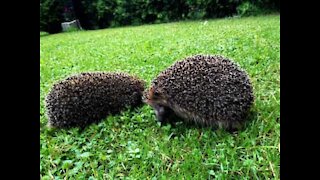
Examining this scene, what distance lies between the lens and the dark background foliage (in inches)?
676

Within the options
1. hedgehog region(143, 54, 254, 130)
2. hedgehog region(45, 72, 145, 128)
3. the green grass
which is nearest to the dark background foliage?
the green grass

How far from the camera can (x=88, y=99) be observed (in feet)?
13.1

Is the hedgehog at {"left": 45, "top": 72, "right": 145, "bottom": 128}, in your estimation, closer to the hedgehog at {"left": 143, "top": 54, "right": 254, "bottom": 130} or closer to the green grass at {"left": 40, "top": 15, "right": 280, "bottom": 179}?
the green grass at {"left": 40, "top": 15, "right": 280, "bottom": 179}

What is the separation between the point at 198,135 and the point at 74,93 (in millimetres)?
1565

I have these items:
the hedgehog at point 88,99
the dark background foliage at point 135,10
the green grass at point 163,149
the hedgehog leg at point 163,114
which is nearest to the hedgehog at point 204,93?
the hedgehog leg at point 163,114

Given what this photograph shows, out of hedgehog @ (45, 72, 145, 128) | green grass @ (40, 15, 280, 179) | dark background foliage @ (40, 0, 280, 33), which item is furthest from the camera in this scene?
dark background foliage @ (40, 0, 280, 33)

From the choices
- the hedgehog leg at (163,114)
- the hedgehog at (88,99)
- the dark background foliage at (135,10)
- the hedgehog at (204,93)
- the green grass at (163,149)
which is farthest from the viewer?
the dark background foliage at (135,10)

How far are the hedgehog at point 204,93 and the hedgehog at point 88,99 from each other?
0.54 metres

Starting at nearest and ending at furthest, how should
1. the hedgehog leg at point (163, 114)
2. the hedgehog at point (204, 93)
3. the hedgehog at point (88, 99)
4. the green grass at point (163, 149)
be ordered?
1. the green grass at point (163, 149)
2. the hedgehog at point (204, 93)
3. the hedgehog leg at point (163, 114)
4. the hedgehog at point (88, 99)

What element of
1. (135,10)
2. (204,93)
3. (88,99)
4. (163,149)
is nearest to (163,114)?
(204,93)

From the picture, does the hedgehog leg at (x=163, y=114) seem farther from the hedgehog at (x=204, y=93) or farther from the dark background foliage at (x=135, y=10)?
the dark background foliage at (x=135, y=10)

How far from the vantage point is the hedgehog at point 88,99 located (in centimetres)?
390

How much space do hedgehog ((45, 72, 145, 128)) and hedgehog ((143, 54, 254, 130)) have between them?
541mm

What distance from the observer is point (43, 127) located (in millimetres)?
3984
